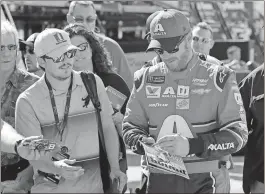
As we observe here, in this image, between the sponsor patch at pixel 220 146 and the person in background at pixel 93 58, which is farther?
the person in background at pixel 93 58

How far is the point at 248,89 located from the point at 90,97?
1.30 m

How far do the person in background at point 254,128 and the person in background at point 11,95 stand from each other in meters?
1.59

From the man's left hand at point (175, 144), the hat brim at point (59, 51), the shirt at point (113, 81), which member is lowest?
the shirt at point (113, 81)

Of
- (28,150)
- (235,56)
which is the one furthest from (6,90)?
(235,56)

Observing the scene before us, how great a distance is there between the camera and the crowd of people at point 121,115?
4.16 m

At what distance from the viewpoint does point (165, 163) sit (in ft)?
13.1

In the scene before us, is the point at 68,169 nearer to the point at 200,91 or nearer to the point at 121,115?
the point at 200,91

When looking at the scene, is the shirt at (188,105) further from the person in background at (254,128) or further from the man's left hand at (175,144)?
the person in background at (254,128)

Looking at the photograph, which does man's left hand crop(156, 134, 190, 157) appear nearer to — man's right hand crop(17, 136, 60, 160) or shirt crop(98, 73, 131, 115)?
man's right hand crop(17, 136, 60, 160)

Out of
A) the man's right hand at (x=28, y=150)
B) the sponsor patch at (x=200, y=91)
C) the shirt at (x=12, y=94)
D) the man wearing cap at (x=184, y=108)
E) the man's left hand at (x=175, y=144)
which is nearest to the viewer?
the man's right hand at (x=28, y=150)

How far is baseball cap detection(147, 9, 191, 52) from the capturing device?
13.7ft

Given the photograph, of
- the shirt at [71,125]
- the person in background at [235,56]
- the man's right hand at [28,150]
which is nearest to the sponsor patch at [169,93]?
the shirt at [71,125]

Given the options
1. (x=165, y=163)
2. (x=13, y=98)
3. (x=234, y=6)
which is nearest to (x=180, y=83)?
(x=165, y=163)

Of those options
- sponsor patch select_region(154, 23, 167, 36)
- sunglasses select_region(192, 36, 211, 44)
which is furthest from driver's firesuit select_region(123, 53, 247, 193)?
sunglasses select_region(192, 36, 211, 44)
